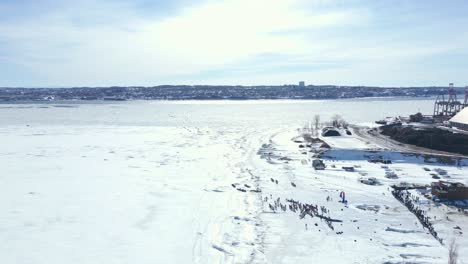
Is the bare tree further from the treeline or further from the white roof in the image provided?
the white roof

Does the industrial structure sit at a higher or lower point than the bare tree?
higher

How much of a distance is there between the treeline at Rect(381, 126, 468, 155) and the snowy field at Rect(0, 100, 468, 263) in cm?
467

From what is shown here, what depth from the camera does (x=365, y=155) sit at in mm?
27734

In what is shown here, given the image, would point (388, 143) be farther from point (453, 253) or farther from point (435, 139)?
point (453, 253)

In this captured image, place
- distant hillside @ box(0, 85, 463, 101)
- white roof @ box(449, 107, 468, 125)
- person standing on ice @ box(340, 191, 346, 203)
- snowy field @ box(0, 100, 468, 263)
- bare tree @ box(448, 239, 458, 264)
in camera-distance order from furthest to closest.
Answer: distant hillside @ box(0, 85, 463, 101)
white roof @ box(449, 107, 468, 125)
person standing on ice @ box(340, 191, 346, 203)
snowy field @ box(0, 100, 468, 263)
bare tree @ box(448, 239, 458, 264)

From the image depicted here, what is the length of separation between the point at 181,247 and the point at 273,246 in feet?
8.27

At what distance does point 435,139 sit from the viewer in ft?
103

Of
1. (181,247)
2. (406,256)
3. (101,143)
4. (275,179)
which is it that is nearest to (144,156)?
(101,143)

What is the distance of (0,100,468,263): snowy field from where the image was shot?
12.2m

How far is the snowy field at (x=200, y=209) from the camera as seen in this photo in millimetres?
12227

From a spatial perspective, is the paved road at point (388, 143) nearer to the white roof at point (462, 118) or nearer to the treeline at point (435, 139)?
the treeline at point (435, 139)

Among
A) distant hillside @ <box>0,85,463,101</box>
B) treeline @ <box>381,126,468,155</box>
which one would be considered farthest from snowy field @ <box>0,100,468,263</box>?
distant hillside @ <box>0,85,463,101</box>

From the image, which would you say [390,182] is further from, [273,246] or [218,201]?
[273,246]

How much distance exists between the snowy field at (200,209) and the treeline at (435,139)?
4.67 m
